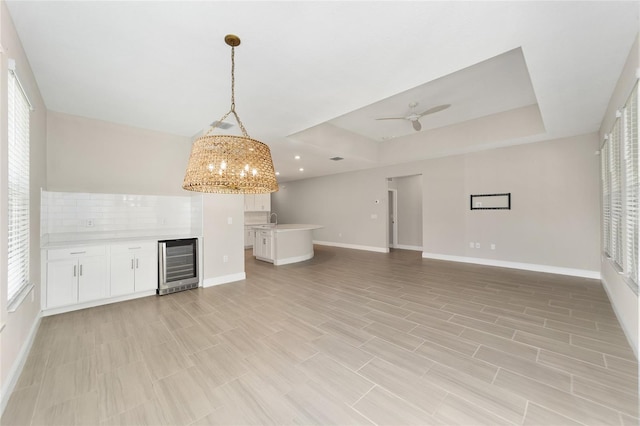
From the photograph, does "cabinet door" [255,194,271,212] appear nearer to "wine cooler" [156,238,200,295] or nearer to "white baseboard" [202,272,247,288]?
"white baseboard" [202,272,247,288]

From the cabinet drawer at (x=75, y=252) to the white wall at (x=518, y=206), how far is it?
6743mm

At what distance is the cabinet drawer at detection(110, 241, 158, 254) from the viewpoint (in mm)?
3621

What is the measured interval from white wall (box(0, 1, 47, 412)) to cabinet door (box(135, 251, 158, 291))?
1.01 m

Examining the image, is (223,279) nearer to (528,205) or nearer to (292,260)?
(292,260)

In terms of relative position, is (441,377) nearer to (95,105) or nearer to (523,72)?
(523,72)

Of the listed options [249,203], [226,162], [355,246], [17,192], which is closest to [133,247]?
[17,192]

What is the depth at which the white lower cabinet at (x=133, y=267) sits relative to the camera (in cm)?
361

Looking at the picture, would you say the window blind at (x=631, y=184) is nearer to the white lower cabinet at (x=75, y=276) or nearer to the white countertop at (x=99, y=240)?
the white countertop at (x=99, y=240)

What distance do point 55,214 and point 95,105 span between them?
164 centimetres

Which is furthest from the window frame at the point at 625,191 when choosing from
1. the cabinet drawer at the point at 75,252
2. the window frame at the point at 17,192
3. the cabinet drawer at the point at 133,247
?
the cabinet drawer at the point at 75,252

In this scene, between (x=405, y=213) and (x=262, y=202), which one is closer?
(x=405, y=213)

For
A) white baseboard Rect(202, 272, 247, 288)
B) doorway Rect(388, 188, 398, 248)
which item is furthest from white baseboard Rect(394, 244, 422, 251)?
white baseboard Rect(202, 272, 247, 288)

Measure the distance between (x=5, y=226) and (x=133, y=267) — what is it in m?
2.12

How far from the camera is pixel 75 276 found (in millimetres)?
3293
